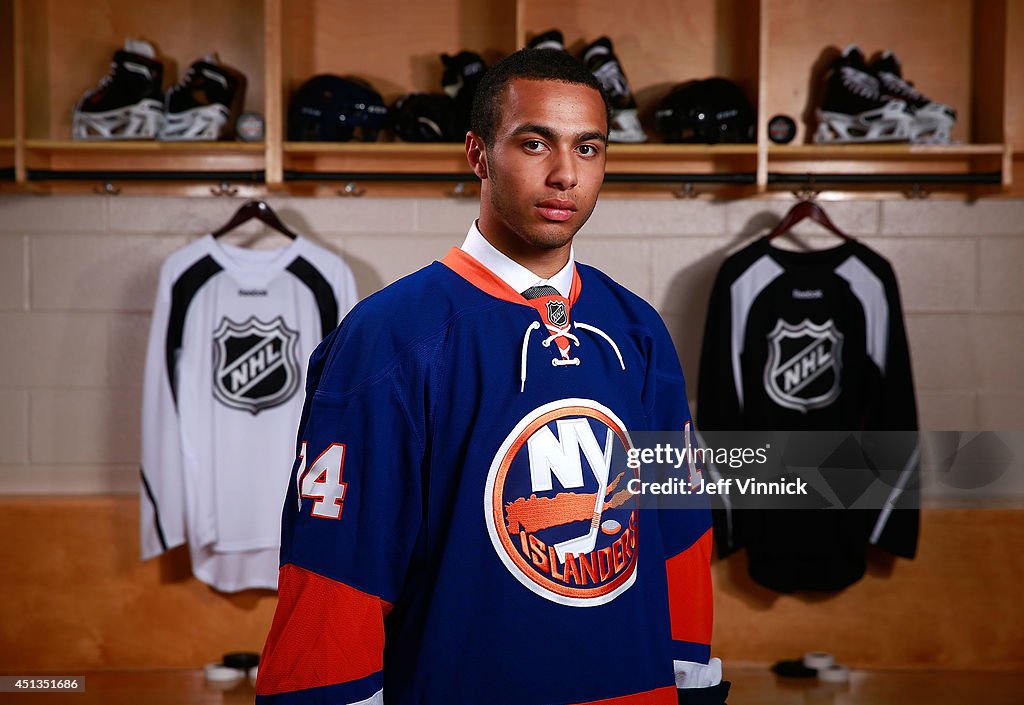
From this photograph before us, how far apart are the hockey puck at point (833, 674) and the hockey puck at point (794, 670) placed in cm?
2

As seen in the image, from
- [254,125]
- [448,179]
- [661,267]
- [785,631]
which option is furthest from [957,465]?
[254,125]

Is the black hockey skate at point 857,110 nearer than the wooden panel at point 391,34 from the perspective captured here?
Yes

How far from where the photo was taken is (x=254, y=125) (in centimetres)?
255

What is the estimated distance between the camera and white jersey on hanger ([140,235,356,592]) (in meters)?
2.49

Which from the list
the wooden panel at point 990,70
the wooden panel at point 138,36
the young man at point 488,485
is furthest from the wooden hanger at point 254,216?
the wooden panel at point 990,70

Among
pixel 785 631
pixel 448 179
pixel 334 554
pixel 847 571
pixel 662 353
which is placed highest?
pixel 448 179

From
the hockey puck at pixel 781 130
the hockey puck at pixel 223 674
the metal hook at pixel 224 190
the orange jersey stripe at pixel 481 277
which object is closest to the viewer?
the orange jersey stripe at pixel 481 277

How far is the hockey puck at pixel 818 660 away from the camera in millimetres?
2535

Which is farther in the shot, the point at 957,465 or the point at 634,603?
the point at 957,465

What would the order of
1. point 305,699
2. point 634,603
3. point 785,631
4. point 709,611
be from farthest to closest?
point 785,631, point 709,611, point 634,603, point 305,699

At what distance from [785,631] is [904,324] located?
3.01 ft

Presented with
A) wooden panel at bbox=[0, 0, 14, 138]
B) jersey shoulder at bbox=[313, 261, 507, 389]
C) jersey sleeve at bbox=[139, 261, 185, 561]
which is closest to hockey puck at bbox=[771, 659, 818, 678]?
jersey sleeve at bbox=[139, 261, 185, 561]

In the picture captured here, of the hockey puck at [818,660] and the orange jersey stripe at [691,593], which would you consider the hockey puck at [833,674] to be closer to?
the hockey puck at [818,660]

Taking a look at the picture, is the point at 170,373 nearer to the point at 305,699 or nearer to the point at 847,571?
the point at 305,699
